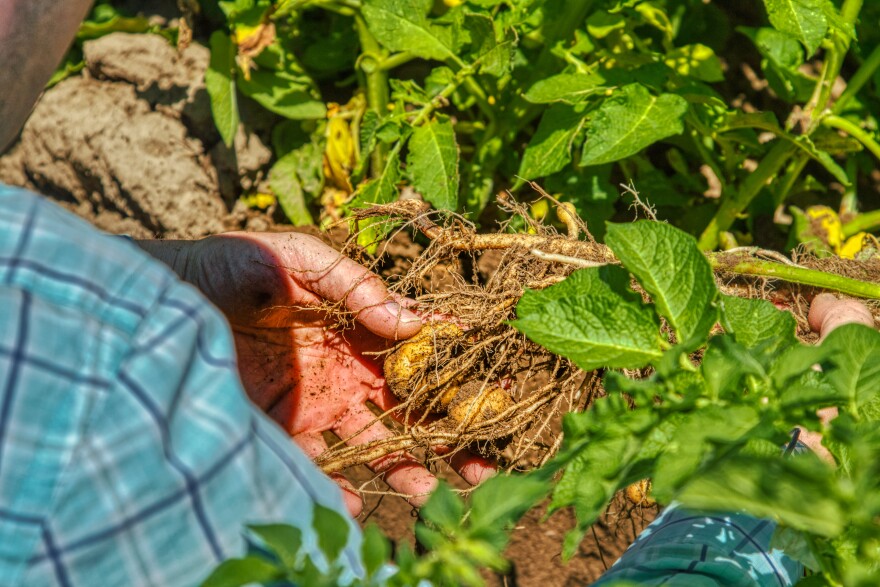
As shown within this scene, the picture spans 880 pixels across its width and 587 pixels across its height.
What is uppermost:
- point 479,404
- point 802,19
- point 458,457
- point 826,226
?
point 802,19

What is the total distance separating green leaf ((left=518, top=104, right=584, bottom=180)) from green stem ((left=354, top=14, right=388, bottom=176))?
484 mm

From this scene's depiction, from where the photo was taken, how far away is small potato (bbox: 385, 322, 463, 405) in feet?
5.40

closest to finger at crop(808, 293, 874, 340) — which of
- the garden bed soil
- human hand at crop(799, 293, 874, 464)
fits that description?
human hand at crop(799, 293, 874, 464)

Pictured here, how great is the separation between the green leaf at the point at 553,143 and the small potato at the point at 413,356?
423 mm

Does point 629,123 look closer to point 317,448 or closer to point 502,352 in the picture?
point 502,352

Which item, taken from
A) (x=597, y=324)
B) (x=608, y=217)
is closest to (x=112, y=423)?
(x=597, y=324)

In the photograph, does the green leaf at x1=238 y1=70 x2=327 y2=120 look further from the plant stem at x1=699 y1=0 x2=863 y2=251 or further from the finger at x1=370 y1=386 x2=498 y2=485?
the plant stem at x1=699 y1=0 x2=863 y2=251

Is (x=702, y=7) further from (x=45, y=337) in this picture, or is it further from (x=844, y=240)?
(x=45, y=337)

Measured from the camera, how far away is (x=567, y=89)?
5.88ft

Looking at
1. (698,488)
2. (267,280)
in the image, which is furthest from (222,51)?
(698,488)

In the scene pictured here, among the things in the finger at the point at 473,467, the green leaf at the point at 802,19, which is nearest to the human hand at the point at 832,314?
the green leaf at the point at 802,19

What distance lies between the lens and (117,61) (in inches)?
102

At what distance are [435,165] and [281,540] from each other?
4.52 ft

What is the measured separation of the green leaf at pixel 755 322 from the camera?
0.99 m
